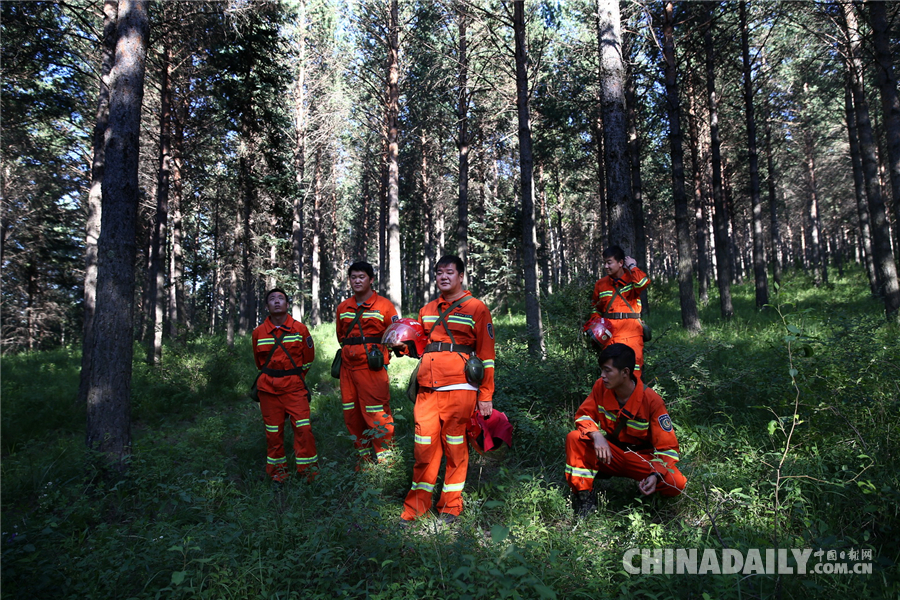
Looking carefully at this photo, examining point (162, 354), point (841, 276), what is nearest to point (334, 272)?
point (162, 354)

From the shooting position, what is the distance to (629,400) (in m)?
3.78

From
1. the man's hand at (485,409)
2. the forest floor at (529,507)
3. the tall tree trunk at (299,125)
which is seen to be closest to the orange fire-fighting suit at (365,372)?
the forest floor at (529,507)

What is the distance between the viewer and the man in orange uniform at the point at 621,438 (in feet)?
11.7

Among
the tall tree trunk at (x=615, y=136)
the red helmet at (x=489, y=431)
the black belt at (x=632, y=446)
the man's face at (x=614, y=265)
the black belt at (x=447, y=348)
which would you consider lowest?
the black belt at (x=632, y=446)

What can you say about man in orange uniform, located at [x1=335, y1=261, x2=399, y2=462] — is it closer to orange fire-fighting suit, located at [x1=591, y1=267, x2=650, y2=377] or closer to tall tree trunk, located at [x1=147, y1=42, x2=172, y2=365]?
orange fire-fighting suit, located at [x1=591, y1=267, x2=650, y2=377]

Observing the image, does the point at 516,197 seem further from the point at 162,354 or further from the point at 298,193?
the point at 162,354

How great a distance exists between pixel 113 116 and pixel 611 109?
6129 mm

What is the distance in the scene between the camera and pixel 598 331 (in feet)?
17.7

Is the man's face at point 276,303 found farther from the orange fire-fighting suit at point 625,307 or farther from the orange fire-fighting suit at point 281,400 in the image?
the orange fire-fighting suit at point 625,307

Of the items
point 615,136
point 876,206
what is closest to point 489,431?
point 615,136

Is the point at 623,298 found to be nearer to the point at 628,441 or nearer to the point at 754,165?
the point at 628,441

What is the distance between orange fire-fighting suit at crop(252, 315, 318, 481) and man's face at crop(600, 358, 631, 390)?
338 centimetres

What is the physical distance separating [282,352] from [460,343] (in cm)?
246

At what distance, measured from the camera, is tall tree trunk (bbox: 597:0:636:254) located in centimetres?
603
